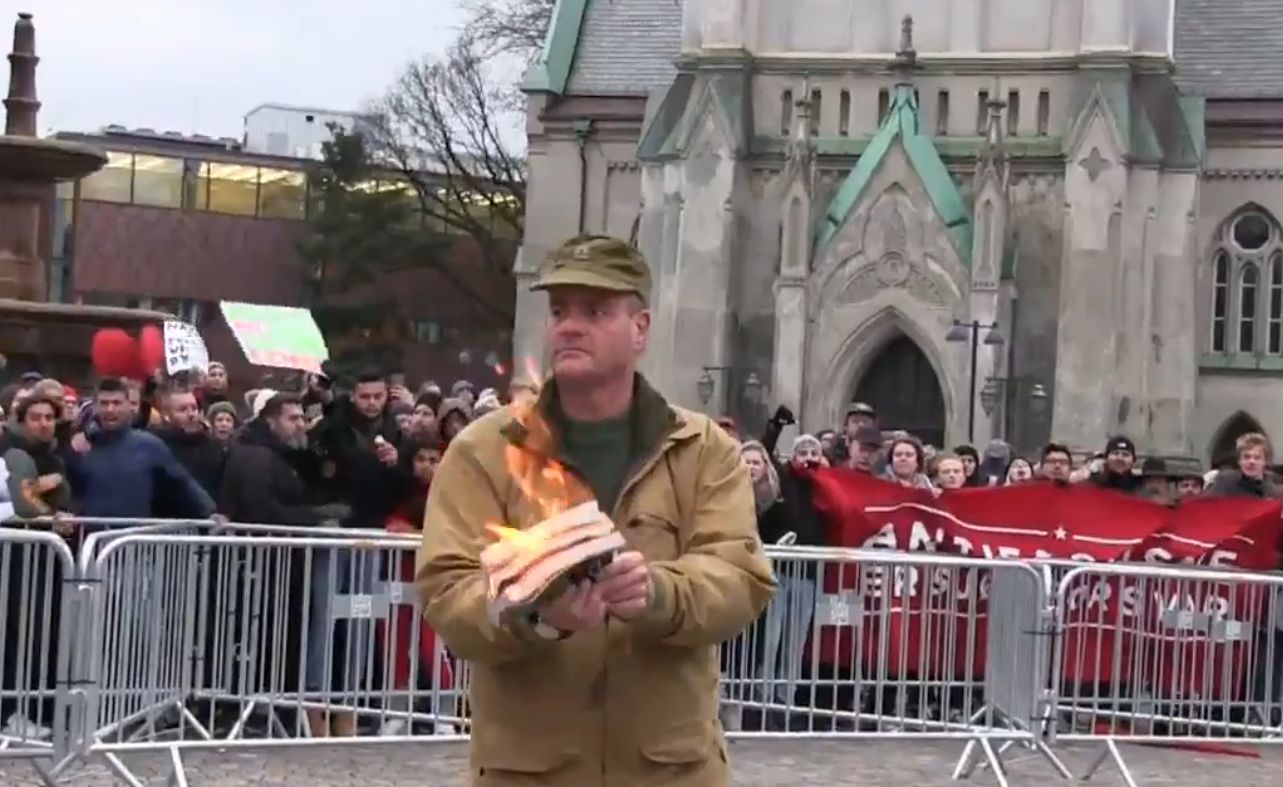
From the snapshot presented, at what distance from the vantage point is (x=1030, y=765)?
1383cm

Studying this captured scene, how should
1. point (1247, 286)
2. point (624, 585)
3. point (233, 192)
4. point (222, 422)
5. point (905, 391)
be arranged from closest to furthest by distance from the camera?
point (624, 585)
point (222, 422)
point (905, 391)
point (1247, 286)
point (233, 192)

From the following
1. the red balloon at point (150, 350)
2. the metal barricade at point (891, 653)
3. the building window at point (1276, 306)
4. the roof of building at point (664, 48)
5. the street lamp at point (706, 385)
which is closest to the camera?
the metal barricade at point (891, 653)

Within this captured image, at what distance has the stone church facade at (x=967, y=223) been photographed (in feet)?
154

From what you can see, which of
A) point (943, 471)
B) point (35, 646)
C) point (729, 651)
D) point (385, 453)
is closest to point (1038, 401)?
point (943, 471)

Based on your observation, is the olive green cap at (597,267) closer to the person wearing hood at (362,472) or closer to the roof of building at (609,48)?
the person wearing hood at (362,472)

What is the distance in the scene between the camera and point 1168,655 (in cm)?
1362

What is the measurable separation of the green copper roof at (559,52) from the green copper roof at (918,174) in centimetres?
1009

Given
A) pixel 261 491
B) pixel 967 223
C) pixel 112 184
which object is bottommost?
pixel 261 491

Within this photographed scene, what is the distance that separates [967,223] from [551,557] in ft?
140

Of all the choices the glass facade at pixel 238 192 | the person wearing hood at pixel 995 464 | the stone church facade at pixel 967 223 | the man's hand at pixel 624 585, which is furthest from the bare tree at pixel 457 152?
the man's hand at pixel 624 585

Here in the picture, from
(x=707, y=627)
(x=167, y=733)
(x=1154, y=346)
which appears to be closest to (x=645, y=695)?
(x=707, y=627)

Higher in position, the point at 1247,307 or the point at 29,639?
the point at 1247,307

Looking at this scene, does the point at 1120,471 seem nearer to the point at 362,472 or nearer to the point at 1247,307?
the point at 362,472

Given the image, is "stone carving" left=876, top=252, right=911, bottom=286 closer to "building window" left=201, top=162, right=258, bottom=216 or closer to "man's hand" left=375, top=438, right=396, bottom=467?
"man's hand" left=375, top=438, right=396, bottom=467
